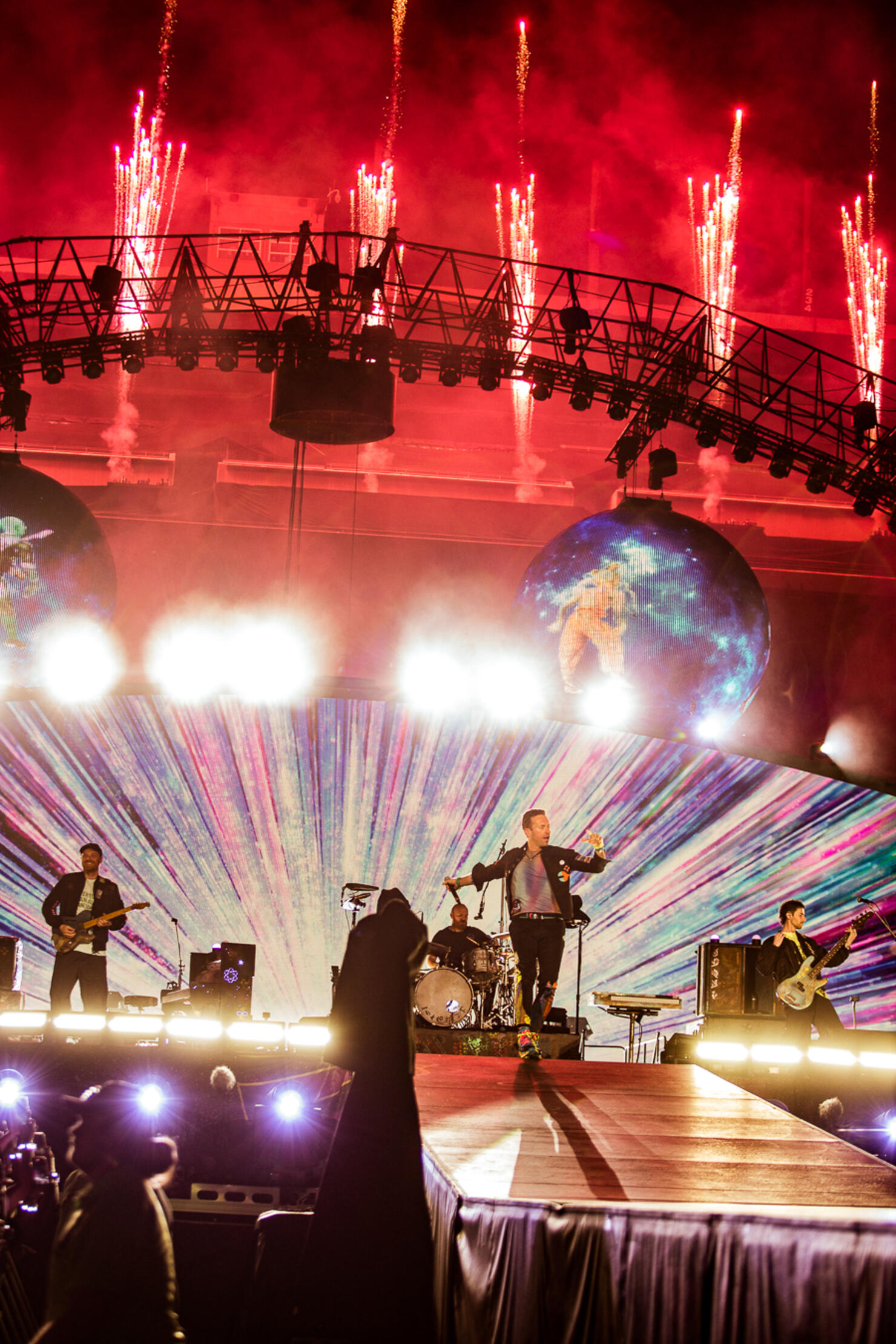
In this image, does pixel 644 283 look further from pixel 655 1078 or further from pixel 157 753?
pixel 157 753

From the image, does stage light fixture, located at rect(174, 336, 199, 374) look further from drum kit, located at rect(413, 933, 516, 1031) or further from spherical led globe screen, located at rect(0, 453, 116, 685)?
Result: drum kit, located at rect(413, 933, 516, 1031)

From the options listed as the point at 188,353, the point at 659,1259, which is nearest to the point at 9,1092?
the point at 188,353

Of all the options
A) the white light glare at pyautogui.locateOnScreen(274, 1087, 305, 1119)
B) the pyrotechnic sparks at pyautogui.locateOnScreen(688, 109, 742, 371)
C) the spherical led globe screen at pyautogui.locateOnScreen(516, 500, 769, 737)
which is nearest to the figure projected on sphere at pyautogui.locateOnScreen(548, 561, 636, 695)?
the spherical led globe screen at pyautogui.locateOnScreen(516, 500, 769, 737)

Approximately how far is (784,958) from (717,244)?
13.2 metres

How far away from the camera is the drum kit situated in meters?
8.51

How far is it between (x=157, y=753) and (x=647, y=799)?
190 inches

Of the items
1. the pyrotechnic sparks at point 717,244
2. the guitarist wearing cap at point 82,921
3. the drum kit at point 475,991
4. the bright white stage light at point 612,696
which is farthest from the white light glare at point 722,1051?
the pyrotechnic sparks at point 717,244

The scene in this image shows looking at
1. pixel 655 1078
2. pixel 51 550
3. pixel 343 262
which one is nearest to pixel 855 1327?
pixel 655 1078

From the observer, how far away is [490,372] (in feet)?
26.8

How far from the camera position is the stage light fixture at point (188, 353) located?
7871mm

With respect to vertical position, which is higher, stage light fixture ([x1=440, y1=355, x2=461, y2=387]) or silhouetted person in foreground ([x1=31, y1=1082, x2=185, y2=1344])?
stage light fixture ([x1=440, y1=355, x2=461, y2=387])

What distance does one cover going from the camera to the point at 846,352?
62.0 feet

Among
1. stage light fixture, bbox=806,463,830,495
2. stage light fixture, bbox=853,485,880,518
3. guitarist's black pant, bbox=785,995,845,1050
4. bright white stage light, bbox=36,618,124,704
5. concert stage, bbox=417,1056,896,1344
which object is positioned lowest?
concert stage, bbox=417,1056,896,1344

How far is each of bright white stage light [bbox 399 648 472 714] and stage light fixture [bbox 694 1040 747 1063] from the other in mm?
4218
